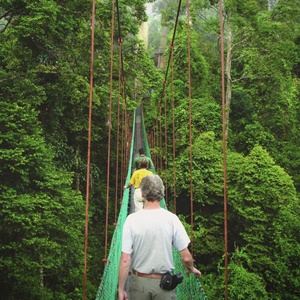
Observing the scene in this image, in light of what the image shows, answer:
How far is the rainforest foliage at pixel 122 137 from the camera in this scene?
6.78 meters

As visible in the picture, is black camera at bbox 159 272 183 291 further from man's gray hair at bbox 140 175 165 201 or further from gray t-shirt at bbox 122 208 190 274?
man's gray hair at bbox 140 175 165 201

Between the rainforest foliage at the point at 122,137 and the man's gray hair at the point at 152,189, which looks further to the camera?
the rainforest foliage at the point at 122,137

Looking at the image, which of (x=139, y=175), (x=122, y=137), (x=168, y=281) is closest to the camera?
(x=168, y=281)

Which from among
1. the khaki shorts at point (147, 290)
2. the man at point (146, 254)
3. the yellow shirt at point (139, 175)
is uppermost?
the yellow shirt at point (139, 175)

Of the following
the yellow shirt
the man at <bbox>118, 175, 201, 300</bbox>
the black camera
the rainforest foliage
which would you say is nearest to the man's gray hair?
the man at <bbox>118, 175, 201, 300</bbox>

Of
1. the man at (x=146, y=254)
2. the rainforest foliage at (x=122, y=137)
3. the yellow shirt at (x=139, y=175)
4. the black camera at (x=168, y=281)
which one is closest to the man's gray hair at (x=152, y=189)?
the man at (x=146, y=254)

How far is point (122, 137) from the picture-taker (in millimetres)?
9000

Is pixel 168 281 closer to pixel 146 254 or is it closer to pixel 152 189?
pixel 146 254

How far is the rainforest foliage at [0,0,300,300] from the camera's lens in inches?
267

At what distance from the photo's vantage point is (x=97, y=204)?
11.8 metres

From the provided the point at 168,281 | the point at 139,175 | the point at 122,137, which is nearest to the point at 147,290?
the point at 168,281

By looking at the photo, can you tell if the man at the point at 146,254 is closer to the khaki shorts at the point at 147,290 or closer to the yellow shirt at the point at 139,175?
the khaki shorts at the point at 147,290

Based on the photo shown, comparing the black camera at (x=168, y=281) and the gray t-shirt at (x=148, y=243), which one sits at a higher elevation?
the gray t-shirt at (x=148, y=243)

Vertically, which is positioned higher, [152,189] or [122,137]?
[122,137]
